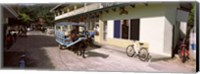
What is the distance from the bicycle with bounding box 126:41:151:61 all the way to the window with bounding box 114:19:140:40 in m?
0.24

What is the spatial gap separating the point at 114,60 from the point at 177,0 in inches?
89.9

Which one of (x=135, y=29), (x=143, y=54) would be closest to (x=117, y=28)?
(x=135, y=29)

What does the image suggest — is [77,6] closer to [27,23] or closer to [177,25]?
[27,23]

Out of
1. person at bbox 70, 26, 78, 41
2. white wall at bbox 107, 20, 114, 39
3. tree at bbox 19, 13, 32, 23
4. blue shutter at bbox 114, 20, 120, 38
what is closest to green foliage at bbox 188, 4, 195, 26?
blue shutter at bbox 114, 20, 120, 38

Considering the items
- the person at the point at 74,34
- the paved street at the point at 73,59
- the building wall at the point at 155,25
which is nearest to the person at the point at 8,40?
the paved street at the point at 73,59

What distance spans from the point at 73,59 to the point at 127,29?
5.75 ft

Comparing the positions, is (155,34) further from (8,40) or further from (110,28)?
(8,40)

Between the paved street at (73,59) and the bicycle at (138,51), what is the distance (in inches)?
4.5

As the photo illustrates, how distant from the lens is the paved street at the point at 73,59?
7270 millimetres

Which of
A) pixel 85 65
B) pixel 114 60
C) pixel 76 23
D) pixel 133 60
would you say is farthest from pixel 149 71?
pixel 76 23

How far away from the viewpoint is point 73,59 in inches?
301

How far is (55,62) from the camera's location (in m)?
7.66

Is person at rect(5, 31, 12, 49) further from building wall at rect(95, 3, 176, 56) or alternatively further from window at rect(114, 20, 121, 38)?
building wall at rect(95, 3, 176, 56)

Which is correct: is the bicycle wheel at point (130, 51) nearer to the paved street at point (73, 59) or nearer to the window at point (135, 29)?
the paved street at point (73, 59)
